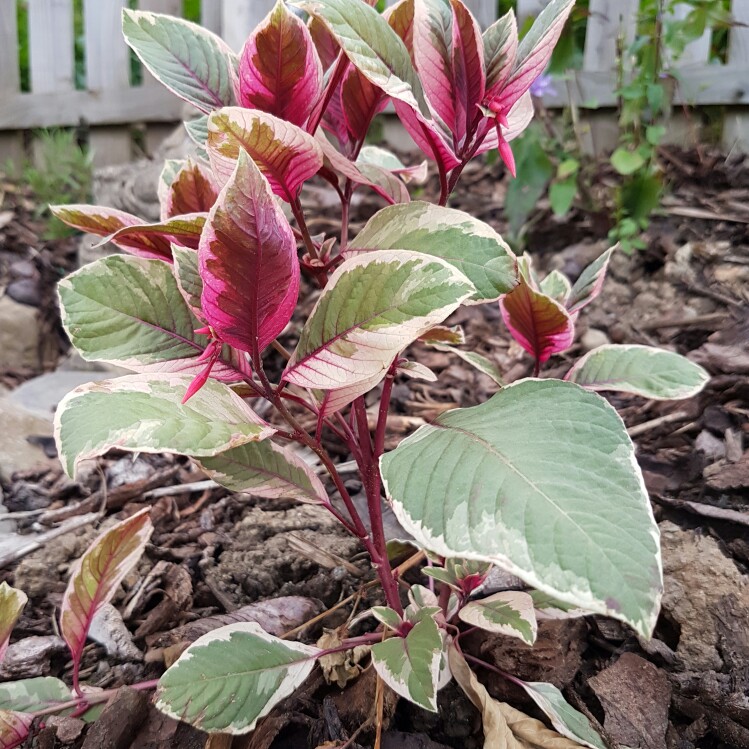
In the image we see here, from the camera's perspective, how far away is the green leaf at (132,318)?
0.68m

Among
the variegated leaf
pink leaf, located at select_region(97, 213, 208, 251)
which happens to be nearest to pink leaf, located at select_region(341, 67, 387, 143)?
pink leaf, located at select_region(97, 213, 208, 251)

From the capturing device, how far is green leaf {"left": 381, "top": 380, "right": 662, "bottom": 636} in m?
0.47

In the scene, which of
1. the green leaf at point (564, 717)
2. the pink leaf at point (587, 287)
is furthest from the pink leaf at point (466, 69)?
the green leaf at point (564, 717)

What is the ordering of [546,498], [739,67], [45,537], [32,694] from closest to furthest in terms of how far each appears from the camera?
[546,498]
[32,694]
[45,537]
[739,67]

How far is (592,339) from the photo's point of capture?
182 centimetres

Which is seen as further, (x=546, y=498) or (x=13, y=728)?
(x=13, y=728)

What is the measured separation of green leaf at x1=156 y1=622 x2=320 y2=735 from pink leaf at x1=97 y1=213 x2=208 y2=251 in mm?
485

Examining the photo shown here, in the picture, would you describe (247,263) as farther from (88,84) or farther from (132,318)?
(88,84)

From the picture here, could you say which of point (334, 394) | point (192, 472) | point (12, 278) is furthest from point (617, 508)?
point (12, 278)

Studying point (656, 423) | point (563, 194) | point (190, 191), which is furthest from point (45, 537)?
point (563, 194)

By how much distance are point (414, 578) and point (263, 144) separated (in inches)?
31.2

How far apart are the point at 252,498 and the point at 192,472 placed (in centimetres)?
22

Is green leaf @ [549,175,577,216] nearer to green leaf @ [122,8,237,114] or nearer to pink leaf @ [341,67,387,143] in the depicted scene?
pink leaf @ [341,67,387,143]

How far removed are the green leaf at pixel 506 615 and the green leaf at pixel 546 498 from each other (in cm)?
29
